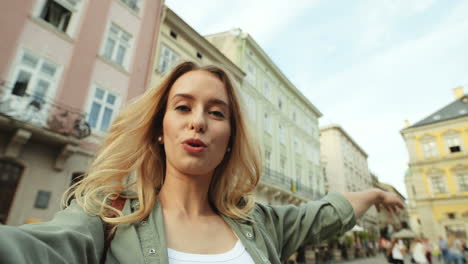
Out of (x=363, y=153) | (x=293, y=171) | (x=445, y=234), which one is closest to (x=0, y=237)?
(x=293, y=171)

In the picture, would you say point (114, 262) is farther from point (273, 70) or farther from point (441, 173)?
point (441, 173)

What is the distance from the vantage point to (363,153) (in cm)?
4919

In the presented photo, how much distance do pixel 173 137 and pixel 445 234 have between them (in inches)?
1452

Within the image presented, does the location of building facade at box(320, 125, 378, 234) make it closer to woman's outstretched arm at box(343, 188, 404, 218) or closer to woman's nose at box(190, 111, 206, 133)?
woman's outstretched arm at box(343, 188, 404, 218)

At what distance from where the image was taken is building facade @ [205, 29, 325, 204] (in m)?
19.6

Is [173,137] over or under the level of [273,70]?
under

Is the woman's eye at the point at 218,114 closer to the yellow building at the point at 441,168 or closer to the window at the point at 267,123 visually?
the window at the point at 267,123

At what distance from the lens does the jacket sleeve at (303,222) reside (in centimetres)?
158

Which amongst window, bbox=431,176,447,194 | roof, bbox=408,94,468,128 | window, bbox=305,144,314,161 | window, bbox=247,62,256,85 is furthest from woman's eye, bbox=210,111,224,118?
roof, bbox=408,94,468,128

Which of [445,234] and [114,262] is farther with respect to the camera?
[445,234]

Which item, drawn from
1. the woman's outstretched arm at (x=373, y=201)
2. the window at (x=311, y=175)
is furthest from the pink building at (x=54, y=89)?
the window at (x=311, y=175)

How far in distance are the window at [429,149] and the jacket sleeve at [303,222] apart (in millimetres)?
38359

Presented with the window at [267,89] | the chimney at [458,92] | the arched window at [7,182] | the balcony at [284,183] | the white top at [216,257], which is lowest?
the white top at [216,257]

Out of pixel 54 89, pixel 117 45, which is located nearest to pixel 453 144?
pixel 117 45
